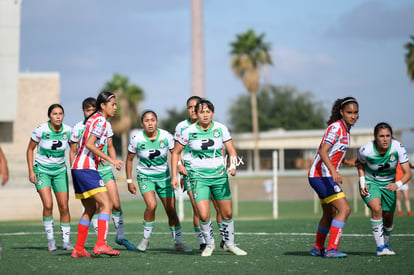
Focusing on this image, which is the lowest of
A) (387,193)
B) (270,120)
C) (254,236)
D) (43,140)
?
(254,236)

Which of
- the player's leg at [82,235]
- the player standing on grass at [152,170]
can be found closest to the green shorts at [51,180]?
the player standing on grass at [152,170]

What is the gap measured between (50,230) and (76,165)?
2.58 m

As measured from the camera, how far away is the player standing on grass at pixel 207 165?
427 inches

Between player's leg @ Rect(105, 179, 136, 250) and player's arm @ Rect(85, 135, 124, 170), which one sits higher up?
player's arm @ Rect(85, 135, 124, 170)

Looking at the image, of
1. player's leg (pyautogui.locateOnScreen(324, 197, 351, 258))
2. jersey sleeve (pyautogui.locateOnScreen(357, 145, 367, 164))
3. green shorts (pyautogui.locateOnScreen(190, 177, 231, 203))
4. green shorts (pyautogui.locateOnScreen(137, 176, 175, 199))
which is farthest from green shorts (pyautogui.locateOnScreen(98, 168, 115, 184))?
jersey sleeve (pyautogui.locateOnScreen(357, 145, 367, 164))

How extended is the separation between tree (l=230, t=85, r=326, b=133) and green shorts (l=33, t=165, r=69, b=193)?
86.4 metres

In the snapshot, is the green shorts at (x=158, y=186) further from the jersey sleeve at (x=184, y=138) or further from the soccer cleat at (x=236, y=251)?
the soccer cleat at (x=236, y=251)

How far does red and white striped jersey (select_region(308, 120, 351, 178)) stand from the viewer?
10.2 meters

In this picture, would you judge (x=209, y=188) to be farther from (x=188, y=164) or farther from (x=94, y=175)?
(x=94, y=175)

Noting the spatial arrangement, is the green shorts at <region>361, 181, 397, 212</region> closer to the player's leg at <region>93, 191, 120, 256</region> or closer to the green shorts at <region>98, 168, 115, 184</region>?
the player's leg at <region>93, 191, 120, 256</region>

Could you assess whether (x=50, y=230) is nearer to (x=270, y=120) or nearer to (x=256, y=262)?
(x=256, y=262)

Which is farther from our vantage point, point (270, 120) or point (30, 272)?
point (270, 120)

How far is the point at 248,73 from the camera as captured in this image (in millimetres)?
72938

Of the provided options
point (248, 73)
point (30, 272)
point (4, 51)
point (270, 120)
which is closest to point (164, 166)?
point (30, 272)
